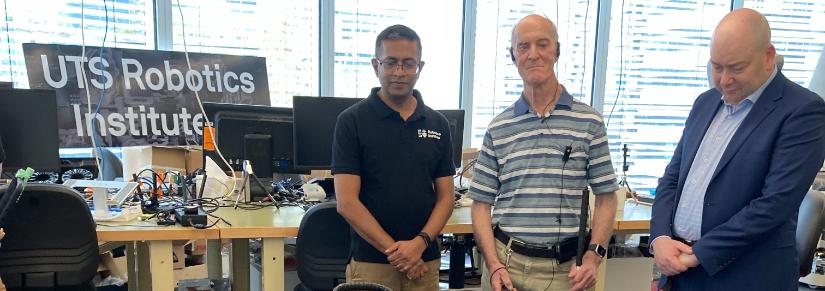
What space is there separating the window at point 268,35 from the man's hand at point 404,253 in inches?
116

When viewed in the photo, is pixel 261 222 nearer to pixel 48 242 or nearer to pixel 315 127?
pixel 315 127

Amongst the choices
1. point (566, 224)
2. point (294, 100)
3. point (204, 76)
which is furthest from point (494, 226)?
point (204, 76)

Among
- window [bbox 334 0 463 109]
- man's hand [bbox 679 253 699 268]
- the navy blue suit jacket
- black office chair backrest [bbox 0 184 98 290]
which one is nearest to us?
the navy blue suit jacket

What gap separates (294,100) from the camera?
2.27 metres

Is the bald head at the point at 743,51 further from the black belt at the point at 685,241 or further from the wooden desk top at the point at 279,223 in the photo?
the wooden desk top at the point at 279,223

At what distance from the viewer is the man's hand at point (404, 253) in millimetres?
1541

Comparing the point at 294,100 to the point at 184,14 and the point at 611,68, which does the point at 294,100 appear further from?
the point at 611,68

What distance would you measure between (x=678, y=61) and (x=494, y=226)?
4.46 m

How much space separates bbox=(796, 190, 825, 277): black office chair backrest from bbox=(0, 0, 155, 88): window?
430cm

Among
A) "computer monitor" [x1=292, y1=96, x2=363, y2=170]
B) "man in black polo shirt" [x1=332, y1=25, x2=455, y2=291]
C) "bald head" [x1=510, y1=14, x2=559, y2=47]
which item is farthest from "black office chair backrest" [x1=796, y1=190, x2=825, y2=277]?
"computer monitor" [x1=292, y1=96, x2=363, y2=170]

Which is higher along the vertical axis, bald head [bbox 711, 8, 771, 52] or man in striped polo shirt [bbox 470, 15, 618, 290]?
bald head [bbox 711, 8, 771, 52]

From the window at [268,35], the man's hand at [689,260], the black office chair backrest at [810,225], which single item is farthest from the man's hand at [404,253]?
the window at [268,35]

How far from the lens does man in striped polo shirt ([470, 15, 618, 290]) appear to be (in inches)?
57.0

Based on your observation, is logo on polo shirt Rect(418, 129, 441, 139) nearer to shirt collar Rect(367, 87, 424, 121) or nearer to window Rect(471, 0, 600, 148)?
shirt collar Rect(367, 87, 424, 121)
